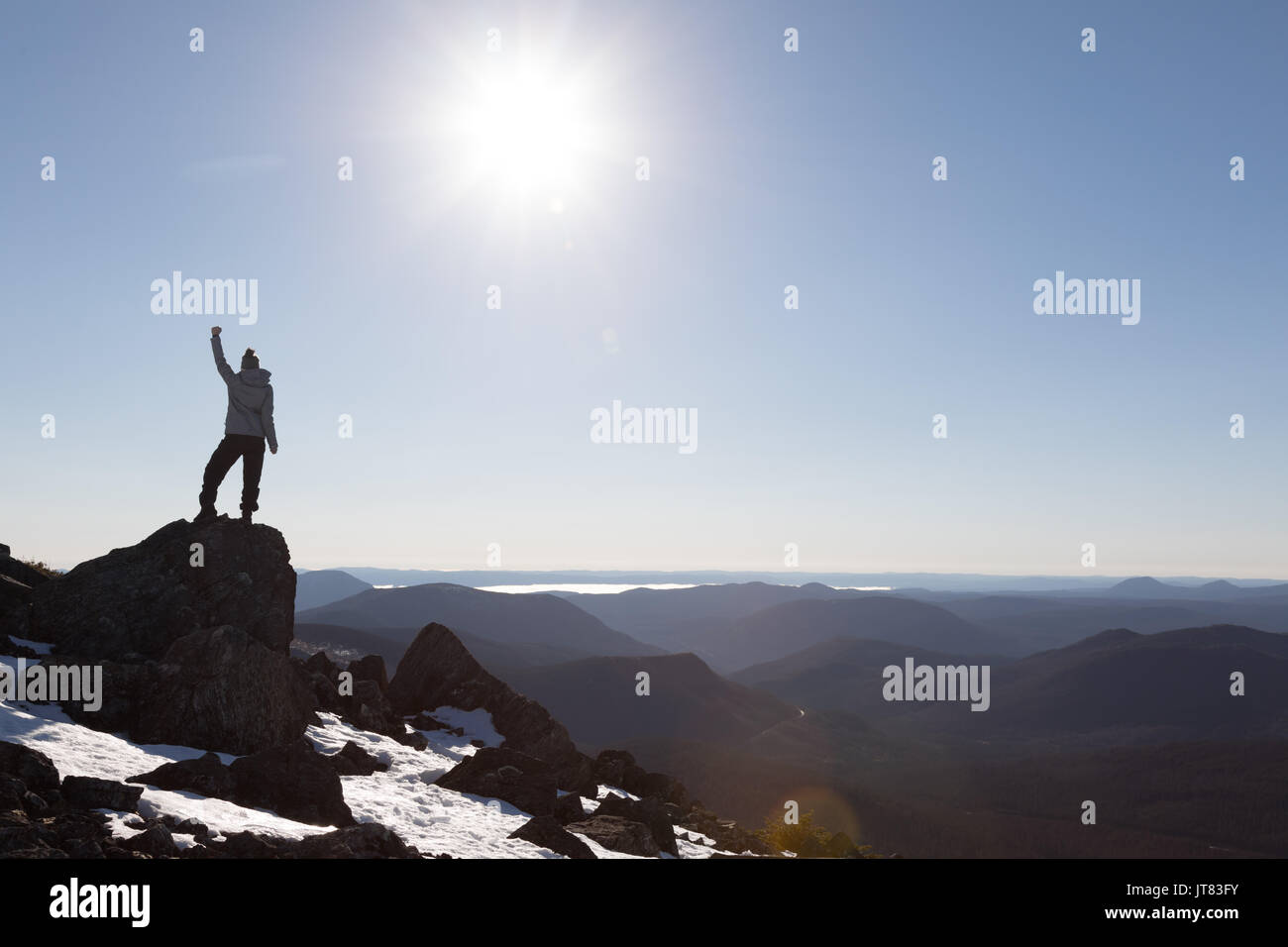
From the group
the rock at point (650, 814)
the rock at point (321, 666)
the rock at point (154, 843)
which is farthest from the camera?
the rock at point (321, 666)

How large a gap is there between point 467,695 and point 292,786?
1845 cm

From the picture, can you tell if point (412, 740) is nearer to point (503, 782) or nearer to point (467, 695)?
point (503, 782)

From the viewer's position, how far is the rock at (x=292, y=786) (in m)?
15.8

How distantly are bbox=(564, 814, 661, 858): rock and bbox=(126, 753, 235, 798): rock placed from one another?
953 cm

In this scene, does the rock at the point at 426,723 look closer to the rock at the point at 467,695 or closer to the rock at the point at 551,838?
the rock at the point at 467,695

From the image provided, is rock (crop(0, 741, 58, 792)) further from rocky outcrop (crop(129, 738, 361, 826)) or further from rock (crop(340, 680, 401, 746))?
rock (crop(340, 680, 401, 746))

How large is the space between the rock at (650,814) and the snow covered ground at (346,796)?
0.66 m

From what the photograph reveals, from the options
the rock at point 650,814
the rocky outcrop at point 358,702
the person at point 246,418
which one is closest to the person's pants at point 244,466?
the person at point 246,418

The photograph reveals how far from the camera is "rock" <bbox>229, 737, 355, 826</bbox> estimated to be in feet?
51.9

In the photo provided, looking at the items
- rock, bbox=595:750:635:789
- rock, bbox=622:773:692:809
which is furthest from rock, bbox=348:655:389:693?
Answer: rock, bbox=622:773:692:809

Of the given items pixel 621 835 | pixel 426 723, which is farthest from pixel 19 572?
pixel 621 835

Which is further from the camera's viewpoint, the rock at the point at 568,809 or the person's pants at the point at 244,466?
the rock at the point at 568,809

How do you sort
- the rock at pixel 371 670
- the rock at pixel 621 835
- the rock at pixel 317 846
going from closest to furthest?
the rock at pixel 317 846, the rock at pixel 621 835, the rock at pixel 371 670
